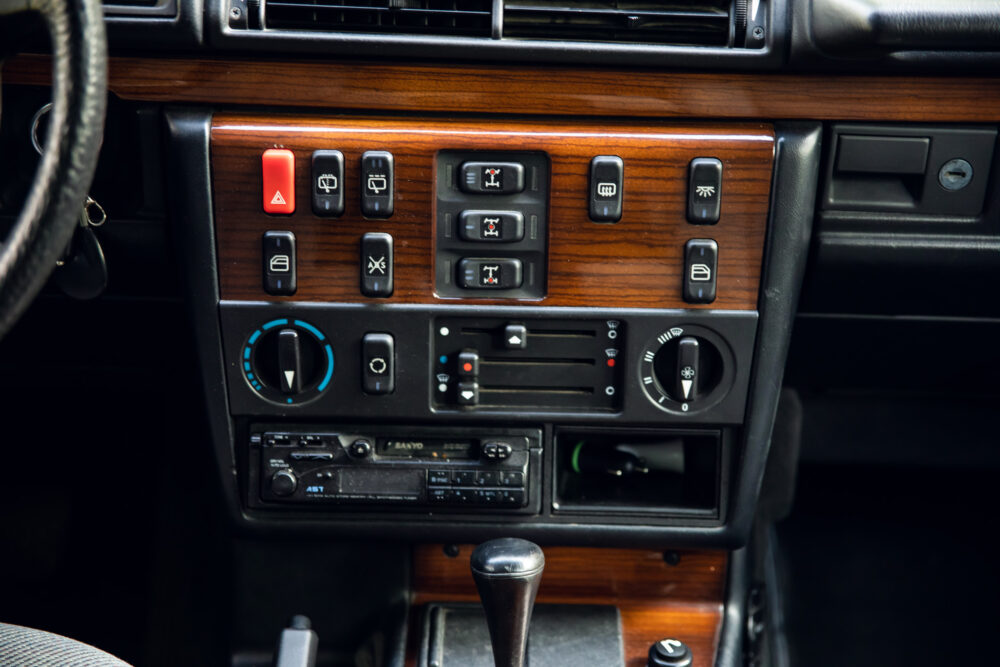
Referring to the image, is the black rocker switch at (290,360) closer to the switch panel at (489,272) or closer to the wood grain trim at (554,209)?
the wood grain trim at (554,209)

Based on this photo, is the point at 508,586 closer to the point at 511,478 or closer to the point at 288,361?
the point at 511,478

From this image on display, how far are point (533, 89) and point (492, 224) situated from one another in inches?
5.6

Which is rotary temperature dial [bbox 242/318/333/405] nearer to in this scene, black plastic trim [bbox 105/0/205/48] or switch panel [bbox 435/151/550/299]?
switch panel [bbox 435/151/550/299]

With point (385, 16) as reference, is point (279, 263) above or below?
below

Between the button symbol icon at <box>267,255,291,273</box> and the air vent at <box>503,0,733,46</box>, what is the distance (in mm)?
322

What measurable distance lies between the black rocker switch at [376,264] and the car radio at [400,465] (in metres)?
0.16

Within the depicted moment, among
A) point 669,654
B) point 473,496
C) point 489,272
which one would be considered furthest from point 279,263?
point 669,654

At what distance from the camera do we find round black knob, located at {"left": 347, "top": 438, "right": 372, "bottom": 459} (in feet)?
3.69

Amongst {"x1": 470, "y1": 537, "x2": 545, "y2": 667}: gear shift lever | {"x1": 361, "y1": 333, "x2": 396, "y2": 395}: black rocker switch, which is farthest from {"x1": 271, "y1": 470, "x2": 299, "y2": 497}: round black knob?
{"x1": 470, "y1": 537, "x2": 545, "y2": 667}: gear shift lever

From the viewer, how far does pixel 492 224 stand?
3.46ft

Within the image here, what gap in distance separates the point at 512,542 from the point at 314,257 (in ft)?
1.17

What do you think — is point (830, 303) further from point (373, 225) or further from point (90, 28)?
point (90, 28)

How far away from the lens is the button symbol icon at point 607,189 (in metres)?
1.04

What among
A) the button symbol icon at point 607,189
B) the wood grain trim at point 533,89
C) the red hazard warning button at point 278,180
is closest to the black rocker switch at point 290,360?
the red hazard warning button at point 278,180
